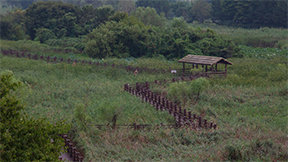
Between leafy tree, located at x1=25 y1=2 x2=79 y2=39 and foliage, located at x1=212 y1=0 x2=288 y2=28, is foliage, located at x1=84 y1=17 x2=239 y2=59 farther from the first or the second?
foliage, located at x1=212 y1=0 x2=288 y2=28

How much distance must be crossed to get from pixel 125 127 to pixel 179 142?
268cm

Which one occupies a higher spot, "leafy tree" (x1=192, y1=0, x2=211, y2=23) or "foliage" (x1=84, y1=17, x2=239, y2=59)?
"leafy tree" (x1=192, y1=0, x2=211, y2=23)

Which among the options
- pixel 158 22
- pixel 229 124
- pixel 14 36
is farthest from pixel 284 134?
pixel 158 22

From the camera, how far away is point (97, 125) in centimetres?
1345

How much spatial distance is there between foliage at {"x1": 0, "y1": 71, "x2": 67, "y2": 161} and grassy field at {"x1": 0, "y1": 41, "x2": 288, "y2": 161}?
3.52m

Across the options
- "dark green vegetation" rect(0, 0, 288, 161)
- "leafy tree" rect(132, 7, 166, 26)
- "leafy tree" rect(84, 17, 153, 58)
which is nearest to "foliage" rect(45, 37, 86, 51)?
"dark green vegetation" rect(0, 0, 288, 161)

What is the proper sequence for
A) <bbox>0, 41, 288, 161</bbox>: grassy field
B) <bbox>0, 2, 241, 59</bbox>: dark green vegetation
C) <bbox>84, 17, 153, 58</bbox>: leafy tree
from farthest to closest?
<bbox>0, 2, 241, 59</bbox>: dark green vegetation < <bbox>84, 17, 153, 58</bbox>: leafy tree < <bbox>0, 41, 288, 161</bbox>: grassy field

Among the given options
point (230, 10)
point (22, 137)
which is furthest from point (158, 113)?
point (230, 10)

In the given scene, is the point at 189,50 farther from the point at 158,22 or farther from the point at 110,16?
the point at 158,22

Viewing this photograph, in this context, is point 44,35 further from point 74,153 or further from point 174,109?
point 74,153

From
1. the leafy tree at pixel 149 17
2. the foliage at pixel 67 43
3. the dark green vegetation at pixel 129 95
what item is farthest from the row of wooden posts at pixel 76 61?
the leafy tree at pixel 149 17

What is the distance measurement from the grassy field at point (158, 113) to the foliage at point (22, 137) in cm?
352

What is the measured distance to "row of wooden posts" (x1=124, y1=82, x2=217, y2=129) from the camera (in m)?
13.6

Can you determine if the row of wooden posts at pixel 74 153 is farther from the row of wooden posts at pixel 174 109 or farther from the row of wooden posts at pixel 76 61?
the row of wooden posts at pixel 76 61
